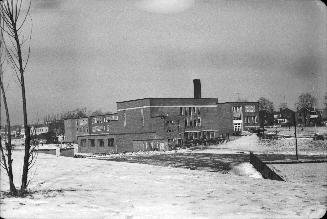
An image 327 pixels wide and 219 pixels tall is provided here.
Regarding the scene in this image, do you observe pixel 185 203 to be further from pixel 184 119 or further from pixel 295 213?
pixel 184 119

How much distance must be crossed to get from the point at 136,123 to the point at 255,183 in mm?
49925

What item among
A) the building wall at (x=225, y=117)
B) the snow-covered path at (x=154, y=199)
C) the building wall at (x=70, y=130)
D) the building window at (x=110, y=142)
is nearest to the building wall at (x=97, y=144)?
the building window at (x=110, y=142)

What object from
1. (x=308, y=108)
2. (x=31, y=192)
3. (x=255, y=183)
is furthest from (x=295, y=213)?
(x=308, y=108)

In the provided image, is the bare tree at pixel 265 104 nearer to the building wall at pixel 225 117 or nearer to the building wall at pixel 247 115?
the building wall at pixel 247 115

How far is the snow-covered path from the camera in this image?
24.5 ft

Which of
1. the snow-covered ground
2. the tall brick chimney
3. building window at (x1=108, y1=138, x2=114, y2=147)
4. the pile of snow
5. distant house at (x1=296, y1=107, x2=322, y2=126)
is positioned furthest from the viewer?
distant house at (x1=296, y1=107, x2=322, y2=126)

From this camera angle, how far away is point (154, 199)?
30.1 ft

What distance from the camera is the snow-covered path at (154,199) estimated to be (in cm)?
748

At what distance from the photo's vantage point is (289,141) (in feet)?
157

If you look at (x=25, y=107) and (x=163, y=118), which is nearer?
(x=25, y=107)

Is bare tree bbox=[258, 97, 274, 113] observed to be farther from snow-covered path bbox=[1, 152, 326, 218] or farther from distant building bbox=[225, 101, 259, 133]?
snow-covered path bbox=[1, 152, 326, 218]

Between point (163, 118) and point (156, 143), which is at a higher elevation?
point (163, 118)

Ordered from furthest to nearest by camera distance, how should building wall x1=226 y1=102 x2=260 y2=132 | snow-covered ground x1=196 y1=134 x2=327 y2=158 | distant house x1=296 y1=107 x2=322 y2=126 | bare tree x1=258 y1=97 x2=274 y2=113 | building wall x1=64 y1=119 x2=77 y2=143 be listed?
1. bare tree x1=258 y1=97 x2=274 y2=113
2. building wall x1=64 y1=119 x2=77 y2=143
3. building wall x1=226 y1=102 x2=260 y2=132
4. distant house x1=296 y1=107 x2=322 y2=126
5. snow-covered ground x1=196 y1=134 x2=327 y2=158

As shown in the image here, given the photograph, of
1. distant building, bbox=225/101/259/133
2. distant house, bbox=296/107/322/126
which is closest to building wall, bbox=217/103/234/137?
distant building, bbox=225/101/259/133
